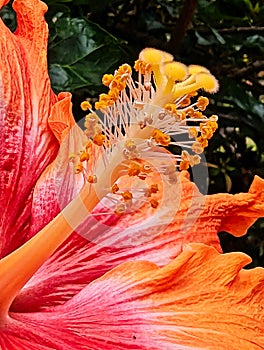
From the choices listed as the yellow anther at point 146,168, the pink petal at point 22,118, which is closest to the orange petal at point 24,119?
the pink petal at point 22,118

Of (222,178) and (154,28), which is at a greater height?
(154,28)

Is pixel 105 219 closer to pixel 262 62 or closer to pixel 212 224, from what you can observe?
pixel 212 224

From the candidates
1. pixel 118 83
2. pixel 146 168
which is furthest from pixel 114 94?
pixel 146 168

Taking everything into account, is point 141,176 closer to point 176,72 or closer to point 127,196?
point 127,196

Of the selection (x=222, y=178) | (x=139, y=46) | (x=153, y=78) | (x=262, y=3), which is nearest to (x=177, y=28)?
(x=139, y=46)

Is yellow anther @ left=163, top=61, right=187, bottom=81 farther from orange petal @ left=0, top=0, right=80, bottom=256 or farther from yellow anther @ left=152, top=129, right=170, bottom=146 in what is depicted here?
orange petal @ left=0, top=0, right=80, bottom=256

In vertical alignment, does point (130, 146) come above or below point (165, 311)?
above
